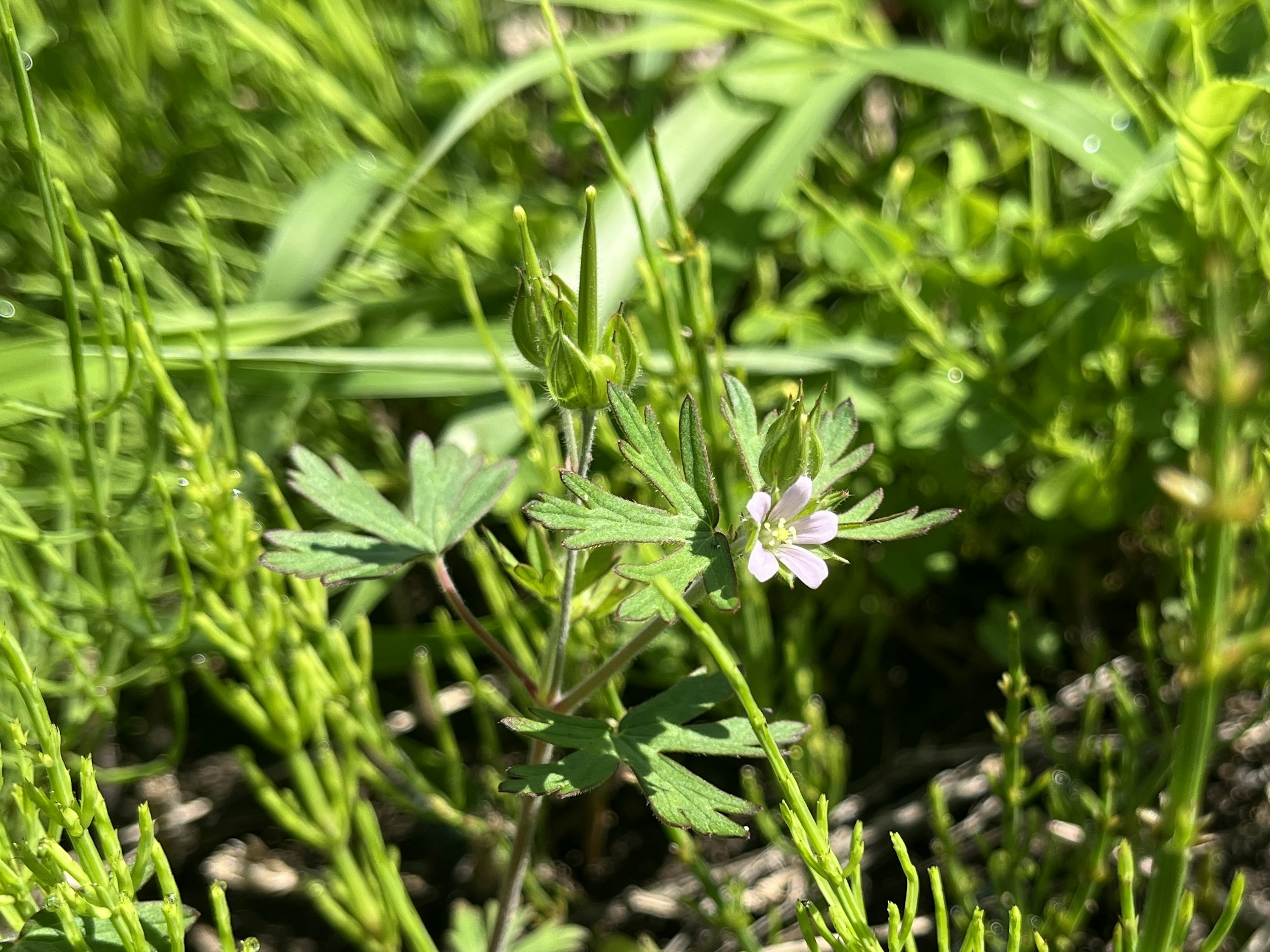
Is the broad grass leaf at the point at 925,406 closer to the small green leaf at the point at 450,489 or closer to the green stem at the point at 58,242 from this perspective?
the small green leaf at the point at 450,489

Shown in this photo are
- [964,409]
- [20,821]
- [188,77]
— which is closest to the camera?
[20,821]

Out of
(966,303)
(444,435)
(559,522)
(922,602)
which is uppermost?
(966,303)

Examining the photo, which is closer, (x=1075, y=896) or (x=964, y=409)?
(x=1075, y=896)

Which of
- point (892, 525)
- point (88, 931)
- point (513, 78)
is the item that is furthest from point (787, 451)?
point (513, 78)

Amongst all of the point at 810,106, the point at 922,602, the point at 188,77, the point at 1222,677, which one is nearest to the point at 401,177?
the point at 188,77

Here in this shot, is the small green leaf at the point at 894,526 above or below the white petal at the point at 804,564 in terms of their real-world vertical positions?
above

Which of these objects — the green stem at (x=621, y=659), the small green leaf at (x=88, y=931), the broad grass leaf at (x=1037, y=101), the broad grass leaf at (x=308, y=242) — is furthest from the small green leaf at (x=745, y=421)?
the broad grass leaf at (x=308, y=242)

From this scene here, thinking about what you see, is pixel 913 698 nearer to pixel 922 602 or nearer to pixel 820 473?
pixel 922 602

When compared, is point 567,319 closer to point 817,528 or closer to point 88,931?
point 817,528
